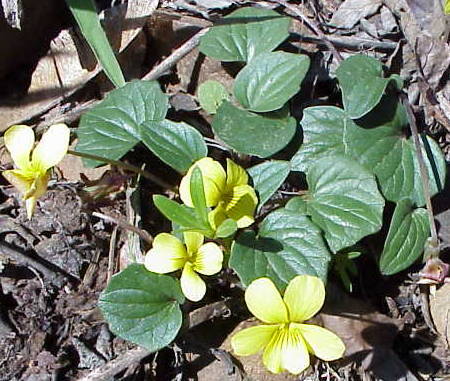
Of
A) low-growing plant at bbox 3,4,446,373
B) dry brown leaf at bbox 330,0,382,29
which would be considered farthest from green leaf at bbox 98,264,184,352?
dry brown leaf at bbox 330,0,382,29

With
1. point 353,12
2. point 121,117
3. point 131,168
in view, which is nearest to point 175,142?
point 131,168

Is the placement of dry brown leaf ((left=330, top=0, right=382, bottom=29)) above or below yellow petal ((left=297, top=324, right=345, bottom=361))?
above

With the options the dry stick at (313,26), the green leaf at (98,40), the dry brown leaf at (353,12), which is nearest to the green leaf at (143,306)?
the green leaf at (98,40)

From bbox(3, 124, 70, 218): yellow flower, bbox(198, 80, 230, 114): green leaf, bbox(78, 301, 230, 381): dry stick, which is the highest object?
bbox(3, 124, 70, 218): yellow flower

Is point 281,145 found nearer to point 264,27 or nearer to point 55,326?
point 264,27

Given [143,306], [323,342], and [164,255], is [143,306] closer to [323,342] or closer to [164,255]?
[164,255]

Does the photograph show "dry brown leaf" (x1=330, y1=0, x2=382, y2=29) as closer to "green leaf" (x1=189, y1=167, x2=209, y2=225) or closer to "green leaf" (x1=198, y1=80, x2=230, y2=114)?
"green leaf" (x1=198, y1=80, x2=230, y2=114)
